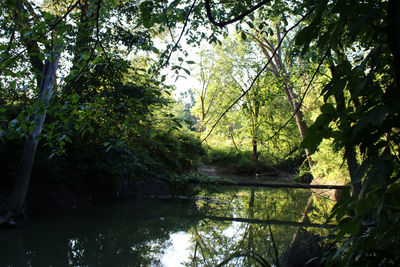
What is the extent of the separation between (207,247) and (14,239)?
3283 mm

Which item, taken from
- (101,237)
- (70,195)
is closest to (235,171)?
(70,195)

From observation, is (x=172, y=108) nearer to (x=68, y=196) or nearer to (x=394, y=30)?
(x=68, y=196)

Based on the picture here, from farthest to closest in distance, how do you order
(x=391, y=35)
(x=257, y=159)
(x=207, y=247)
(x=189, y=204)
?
(x=257, y=159) < (x=189, y=204) < (x=207, y=247) < (x=391, y=35)

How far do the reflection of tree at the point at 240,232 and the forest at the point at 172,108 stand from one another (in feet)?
0.68

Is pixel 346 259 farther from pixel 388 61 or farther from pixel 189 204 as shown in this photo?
pixel 189 204

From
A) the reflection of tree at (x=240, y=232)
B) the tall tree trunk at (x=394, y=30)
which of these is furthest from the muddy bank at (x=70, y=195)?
the tall tree trunk at (x=394, y=30)

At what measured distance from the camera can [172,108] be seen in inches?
226

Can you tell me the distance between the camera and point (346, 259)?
746 millimetres

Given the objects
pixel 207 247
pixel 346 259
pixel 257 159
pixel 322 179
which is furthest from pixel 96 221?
pixel 257 159

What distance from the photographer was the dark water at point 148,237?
431cm

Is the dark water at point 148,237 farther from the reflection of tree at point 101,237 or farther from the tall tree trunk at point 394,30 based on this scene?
the tall tree trunk at point 394,30

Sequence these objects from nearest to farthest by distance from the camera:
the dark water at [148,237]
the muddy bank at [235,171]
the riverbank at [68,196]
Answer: the dark water at [148,237] → the riverbank at [68,196] → the muddy bank at [235,171]

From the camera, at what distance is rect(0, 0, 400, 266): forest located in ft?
2.24

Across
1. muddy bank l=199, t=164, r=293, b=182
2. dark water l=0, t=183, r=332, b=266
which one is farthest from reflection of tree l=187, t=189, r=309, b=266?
muddy bank l=199, t=164, r=293, b=182
